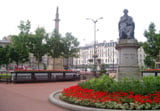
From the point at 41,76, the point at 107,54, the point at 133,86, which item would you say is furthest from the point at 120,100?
the point at 107,54

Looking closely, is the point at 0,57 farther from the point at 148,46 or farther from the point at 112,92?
the point at 112,92

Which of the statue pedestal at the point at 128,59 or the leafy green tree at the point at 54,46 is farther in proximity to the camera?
the leafy green tree at the point at 54,46

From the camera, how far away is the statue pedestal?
37.0ft

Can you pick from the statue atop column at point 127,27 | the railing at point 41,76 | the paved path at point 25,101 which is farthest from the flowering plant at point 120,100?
the railing at point 41,76

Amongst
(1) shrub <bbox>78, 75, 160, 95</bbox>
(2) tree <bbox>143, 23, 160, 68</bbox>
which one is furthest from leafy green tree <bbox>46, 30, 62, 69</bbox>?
(1) shrub <bbox>78, 75, 160, 95</bbox>

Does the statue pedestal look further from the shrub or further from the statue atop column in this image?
the shrub

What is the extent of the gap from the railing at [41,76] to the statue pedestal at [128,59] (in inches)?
527

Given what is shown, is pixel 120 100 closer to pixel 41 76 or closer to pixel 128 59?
pixel 128 59

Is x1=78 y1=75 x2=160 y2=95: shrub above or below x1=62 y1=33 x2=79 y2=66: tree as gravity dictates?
below

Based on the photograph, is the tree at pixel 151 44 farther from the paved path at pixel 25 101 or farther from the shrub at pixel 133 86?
the shrub at pixel 133 86

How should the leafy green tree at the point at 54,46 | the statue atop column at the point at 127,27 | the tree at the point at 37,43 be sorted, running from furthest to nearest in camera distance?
the leafy green tree at the point at 54,46, the tree at the point at 37,43, the statue atop column at the point at 127,27

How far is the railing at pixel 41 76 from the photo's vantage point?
20672 mm

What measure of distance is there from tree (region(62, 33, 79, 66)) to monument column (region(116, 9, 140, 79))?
2378 cm

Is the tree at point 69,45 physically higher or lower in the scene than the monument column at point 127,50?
higher
